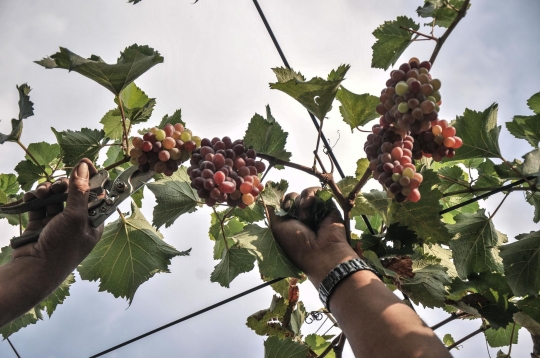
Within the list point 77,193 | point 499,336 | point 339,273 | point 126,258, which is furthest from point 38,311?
point 499,336

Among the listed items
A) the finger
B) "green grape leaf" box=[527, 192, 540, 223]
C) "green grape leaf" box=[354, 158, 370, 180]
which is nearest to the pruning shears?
the finger

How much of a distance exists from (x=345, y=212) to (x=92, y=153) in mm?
1194

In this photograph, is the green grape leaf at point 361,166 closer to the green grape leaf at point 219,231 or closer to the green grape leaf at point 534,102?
the green grape leaf at point 219,231

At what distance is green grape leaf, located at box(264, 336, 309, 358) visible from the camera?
2.05m

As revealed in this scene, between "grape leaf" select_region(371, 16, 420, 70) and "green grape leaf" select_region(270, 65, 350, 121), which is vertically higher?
"grape leaf" select_region(371, 16, 420, 70)

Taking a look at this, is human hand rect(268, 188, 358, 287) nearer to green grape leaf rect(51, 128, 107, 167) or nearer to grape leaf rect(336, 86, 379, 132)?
grape leaf rect(336, 86, 379, 132)

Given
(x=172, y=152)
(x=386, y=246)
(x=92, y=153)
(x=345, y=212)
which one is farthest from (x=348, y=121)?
(x=92, y=153)

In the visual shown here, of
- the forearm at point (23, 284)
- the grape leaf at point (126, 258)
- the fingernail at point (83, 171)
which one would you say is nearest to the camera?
the forearm at point (23, 284)

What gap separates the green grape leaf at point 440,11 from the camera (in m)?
2.04

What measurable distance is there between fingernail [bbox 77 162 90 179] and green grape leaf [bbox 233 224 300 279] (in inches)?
24.1

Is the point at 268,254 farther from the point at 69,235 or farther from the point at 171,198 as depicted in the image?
the point at 69,235

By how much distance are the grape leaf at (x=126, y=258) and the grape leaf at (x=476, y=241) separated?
4.17 feet

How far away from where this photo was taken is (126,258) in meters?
2.12

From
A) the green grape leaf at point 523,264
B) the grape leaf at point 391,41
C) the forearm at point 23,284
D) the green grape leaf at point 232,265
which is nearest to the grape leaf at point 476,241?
the green grape leaf at point 523,264
